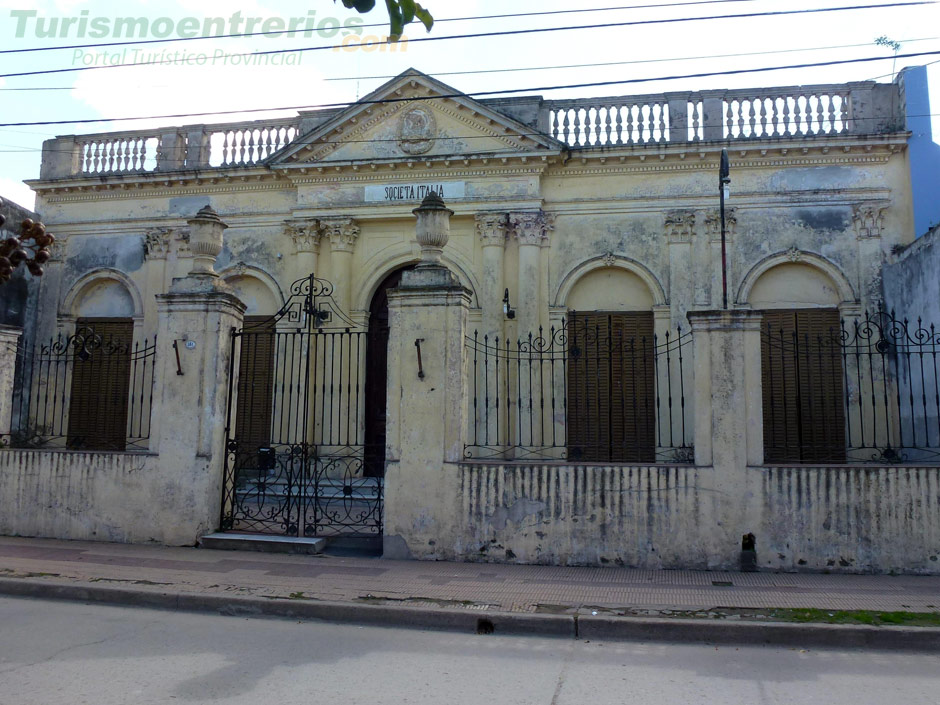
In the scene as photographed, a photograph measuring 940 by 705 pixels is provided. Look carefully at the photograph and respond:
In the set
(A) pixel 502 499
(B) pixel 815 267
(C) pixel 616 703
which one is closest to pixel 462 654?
(C) pixel 616 703

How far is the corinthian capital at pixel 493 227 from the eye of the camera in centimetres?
1590

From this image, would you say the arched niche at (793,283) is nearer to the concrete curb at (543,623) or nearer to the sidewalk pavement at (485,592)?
the sidewalk pavement at (485,592)

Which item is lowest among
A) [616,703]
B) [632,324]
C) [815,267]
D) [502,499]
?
[616,703]

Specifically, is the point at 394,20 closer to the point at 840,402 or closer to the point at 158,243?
the point at 840,402

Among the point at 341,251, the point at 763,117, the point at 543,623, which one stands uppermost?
the point at 763,117

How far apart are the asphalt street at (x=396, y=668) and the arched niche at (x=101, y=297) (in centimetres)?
1272

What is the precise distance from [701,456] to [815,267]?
28.0 ft

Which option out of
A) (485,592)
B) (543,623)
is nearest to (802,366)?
(485,592)

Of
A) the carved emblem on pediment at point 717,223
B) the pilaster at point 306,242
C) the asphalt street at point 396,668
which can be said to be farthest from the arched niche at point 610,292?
the asphalt street at point 396,668

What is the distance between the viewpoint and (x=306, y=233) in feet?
54.9

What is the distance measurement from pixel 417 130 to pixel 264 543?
1036 cm

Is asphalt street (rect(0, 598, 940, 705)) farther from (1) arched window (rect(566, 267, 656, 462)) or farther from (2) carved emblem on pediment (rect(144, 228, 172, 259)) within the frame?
(2) carved emblem on pediment (rect(144, 228, 172, 259))

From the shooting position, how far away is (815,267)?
49.7 ft

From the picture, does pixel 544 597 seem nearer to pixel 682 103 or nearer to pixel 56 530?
pixel 56 530
